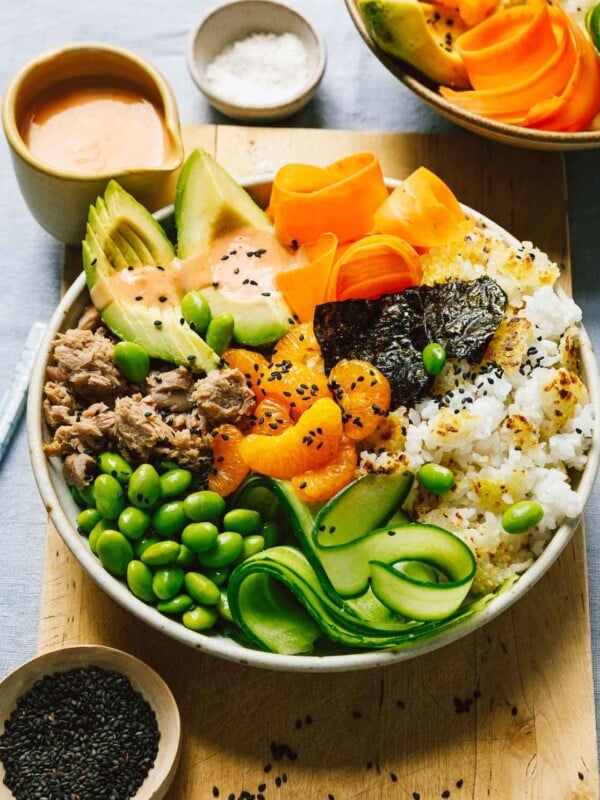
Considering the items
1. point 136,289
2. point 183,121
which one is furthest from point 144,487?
point 183,121

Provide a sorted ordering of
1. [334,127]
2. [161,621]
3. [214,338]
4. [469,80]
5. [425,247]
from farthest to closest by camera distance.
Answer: [334,127] < [469,80] < [425,247] < [214,338] < [161,621]

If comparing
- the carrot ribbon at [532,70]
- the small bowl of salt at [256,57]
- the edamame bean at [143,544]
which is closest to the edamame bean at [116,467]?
the edamame bean at [143,544]

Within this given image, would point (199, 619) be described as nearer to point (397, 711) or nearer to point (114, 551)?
point (114, 551)

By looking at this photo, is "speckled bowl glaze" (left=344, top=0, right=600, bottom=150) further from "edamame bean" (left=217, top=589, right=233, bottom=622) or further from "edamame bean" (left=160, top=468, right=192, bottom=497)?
"edamame bean" (left=217, top=589, right=233, bottom=622)

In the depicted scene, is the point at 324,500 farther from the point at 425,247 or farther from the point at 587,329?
the point at 587,329

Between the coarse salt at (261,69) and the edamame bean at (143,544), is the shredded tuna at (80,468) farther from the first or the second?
the coarse salt at (261,69)

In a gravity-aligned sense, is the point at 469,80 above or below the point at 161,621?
above

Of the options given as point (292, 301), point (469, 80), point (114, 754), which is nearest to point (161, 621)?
point (114, 754)
